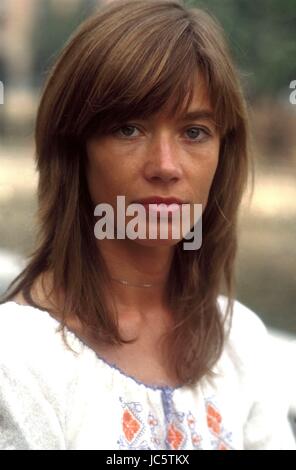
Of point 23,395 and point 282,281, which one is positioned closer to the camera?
point 23,395

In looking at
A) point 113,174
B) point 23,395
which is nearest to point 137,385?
point 23,395

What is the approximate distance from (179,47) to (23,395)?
0.43m

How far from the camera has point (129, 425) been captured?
90 cm

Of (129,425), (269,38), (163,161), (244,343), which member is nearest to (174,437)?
(129,425)

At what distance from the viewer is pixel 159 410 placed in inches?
36.7

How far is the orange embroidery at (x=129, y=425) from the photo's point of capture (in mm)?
892

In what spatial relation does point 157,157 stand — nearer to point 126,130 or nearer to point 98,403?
point 126,130

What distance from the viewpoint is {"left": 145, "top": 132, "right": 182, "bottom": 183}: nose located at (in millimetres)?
880

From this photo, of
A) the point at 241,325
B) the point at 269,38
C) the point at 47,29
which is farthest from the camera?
the point at 269,38

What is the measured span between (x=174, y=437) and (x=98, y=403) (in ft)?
0.36

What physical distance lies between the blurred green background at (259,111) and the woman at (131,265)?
0.45 m

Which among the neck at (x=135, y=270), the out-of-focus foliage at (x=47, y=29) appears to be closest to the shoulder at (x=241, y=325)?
the neck at (x=135, y=270)

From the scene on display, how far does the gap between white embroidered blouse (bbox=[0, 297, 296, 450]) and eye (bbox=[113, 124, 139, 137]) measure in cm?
23
